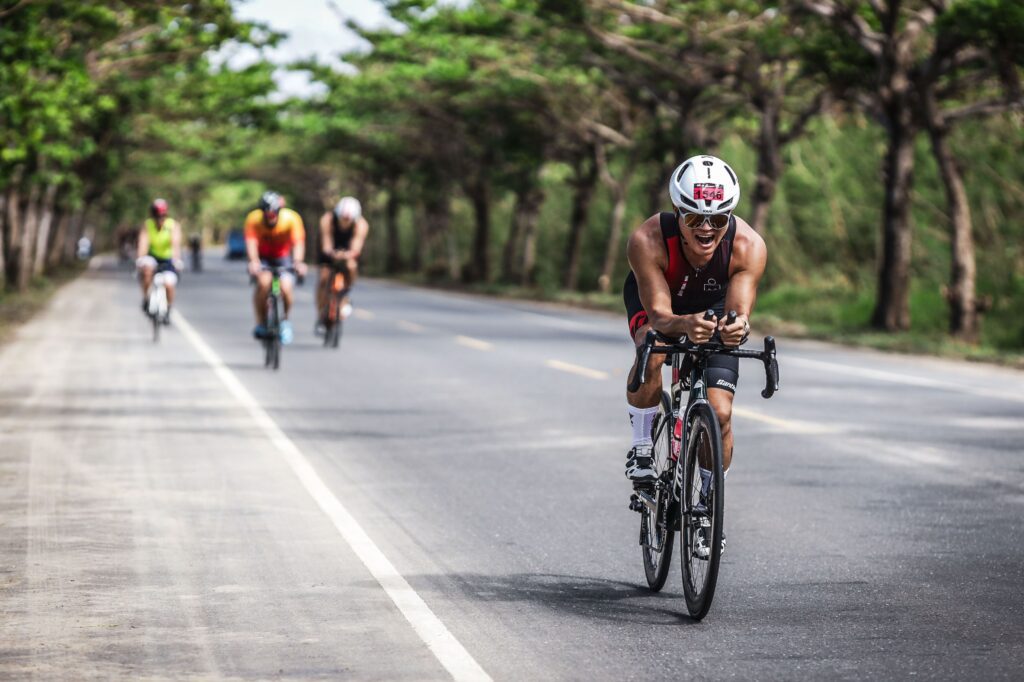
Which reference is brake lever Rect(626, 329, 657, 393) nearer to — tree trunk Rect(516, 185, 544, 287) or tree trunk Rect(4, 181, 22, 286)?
tree trunk Rect(4, 181, 22, 286)

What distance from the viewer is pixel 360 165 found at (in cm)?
6988

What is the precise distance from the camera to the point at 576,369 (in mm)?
19891

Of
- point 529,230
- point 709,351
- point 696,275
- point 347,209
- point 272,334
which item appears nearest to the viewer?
point 709,351

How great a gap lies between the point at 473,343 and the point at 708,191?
17852 millimetres

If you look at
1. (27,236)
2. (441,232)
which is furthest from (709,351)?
(441,232)

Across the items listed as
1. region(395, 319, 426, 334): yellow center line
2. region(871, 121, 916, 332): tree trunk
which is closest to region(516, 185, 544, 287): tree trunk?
region(395, 319, 426, 334): yellow center line

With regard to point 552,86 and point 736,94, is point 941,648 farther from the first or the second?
point 552,86

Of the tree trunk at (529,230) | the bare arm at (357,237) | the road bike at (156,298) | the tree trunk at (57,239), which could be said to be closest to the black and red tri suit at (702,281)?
the bare arm at (357,237)

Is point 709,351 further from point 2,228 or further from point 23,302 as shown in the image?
point 2,228

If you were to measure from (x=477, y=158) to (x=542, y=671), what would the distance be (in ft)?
153

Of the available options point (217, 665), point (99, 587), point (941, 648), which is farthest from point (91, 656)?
point (941, 648)

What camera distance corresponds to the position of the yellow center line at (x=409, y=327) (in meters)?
27.6

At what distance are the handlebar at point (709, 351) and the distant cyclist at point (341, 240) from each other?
1439 centimetres

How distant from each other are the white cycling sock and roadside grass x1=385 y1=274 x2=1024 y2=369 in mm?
15573
